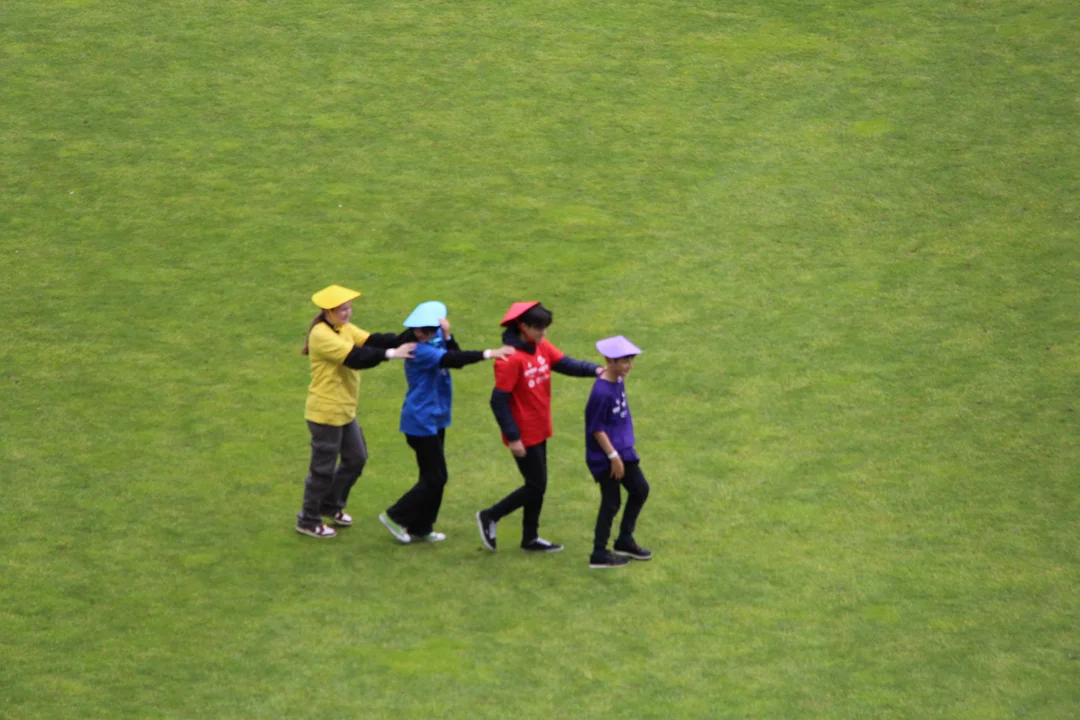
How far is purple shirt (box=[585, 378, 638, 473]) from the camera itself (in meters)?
9.05

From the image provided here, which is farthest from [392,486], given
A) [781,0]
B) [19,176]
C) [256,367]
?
[781,0]

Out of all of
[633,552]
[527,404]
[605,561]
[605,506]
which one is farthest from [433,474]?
[633,552]

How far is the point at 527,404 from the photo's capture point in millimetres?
9250

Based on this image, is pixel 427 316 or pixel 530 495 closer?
pixel 427 316

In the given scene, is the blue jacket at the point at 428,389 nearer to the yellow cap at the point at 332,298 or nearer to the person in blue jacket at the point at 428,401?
the person in blue jacket at the point at 428,401

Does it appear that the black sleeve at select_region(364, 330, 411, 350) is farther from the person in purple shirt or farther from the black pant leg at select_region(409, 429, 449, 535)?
the person in purple shirt

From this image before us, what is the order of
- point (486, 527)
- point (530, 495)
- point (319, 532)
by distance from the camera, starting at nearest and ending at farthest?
1. point (530, 495)
2. point (486, 527)
3. point (319, 532)

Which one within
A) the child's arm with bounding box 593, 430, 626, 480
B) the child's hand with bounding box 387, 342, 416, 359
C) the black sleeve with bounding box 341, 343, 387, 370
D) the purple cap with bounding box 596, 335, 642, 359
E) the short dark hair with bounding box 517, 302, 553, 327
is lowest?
the child's arm with bounding box 593, 430, 626, 480

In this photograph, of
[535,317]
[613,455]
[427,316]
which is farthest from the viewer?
[427,316]

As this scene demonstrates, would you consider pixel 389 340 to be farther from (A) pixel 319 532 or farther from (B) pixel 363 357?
(A) pixel 319 532

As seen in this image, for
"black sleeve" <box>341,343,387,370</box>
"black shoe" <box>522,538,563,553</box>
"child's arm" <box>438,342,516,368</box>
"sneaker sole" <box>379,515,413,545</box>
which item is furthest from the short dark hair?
"sneaker sole" <box>379,515,413,545</box>

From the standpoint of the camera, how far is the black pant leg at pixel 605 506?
919 centimetres

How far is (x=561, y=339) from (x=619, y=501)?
329 cm

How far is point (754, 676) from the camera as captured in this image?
8.04 metres
